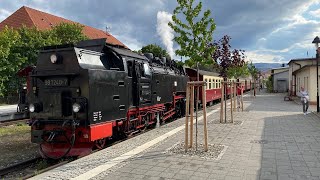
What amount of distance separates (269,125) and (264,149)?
4662 millimetres

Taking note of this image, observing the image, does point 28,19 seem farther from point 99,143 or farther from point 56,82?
point 99,143

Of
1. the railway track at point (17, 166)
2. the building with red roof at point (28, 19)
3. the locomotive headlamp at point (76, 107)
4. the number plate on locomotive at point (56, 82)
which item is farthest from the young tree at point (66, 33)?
the locomotive headlamp at point (76, 107)

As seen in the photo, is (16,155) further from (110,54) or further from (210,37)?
(210,37)

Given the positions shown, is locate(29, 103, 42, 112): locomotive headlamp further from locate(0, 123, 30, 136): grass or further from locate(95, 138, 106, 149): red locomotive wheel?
locate(0, 123, 30, 136): grass

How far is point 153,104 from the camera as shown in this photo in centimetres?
1148

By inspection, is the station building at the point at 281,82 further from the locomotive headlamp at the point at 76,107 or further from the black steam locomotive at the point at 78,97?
the locomotive headlamp at the point at 76,107

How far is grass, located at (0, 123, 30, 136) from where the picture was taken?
13.1m

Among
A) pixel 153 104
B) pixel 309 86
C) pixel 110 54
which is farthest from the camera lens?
pixel 309 86

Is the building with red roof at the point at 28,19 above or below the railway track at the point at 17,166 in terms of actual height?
above

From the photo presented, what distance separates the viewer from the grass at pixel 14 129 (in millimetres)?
13061

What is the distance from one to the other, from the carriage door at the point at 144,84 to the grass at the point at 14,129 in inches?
228

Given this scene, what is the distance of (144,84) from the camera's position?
34.4 feet

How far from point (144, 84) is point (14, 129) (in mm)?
6960

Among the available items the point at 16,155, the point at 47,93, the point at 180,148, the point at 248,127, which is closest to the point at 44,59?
the point at 47,93
